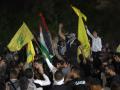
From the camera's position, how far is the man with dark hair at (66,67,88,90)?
12.5 m

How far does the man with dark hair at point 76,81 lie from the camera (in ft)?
41.0

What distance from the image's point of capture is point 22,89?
1380 cm

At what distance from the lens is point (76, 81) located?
1255cm

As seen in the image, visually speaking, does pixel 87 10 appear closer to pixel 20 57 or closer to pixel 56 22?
pixel 56 22

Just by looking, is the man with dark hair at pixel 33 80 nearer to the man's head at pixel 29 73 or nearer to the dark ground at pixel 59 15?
the man's head at pixel 29 73

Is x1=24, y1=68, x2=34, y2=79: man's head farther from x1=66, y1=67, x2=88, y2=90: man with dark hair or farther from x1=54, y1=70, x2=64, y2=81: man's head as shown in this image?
x1=66, y1=67, x2=88, y2=90: man with dark hair

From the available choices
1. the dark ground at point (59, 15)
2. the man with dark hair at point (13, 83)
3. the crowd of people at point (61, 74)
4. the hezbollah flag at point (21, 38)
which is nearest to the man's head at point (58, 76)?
the crowd of people at point (61, 74)

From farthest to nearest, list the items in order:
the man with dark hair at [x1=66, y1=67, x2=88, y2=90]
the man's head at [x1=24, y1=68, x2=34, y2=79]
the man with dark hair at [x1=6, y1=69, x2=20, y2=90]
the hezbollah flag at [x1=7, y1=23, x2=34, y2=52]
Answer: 1. the hezbollah flag at [x1=7, y1=23, x2=34, y2=52]
2. the man with dark hair at [x1=6, y1=69, x2=20, y2=90]
3. the man's head at [x1=24, y1=68, x2=34, y2=79]
4. the man with dark hair at [x1=66, y1=67, x2=88, y2=90]

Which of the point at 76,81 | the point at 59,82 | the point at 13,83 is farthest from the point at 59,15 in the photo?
the point at 76,81

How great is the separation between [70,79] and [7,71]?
4476mm

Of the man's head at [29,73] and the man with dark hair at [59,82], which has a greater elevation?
the man's head at [29,73]

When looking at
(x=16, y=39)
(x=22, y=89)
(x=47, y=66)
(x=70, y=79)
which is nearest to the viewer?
(x=70, y=79)

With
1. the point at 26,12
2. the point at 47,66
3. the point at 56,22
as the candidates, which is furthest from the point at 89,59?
the point at 26,12

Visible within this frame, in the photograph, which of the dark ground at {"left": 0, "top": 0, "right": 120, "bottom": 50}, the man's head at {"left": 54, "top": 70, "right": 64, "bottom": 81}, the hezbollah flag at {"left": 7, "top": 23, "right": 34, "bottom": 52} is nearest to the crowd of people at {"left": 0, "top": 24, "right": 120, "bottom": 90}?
the man's head at {"left": 54, "top": 70, "right": 64, "bottom": 81}
